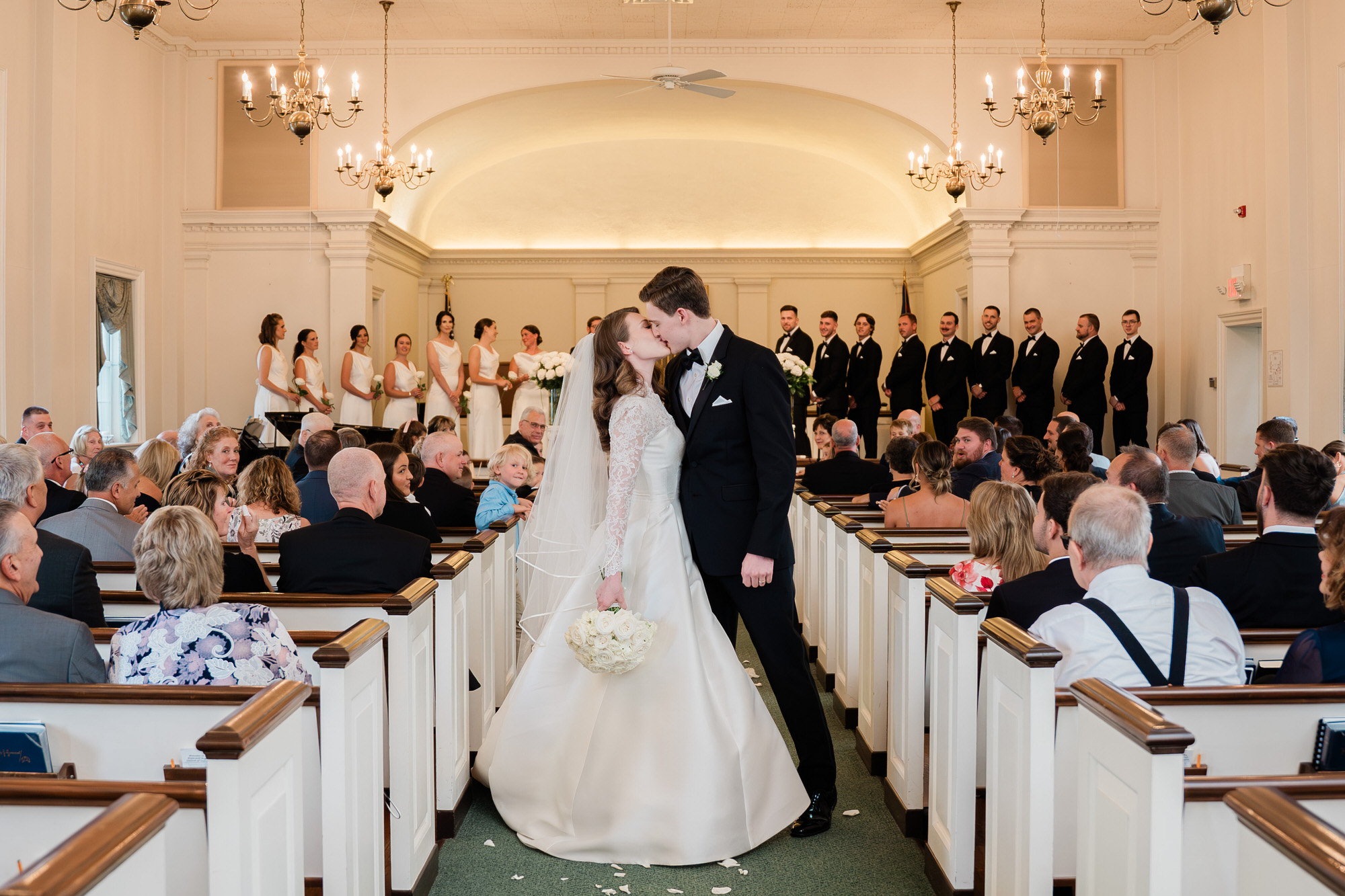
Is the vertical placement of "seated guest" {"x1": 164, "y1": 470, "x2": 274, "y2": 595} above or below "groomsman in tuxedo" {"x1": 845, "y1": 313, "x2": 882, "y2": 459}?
below

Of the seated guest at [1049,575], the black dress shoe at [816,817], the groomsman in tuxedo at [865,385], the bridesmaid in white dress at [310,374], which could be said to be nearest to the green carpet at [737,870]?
the black dress shoe at [816,817]

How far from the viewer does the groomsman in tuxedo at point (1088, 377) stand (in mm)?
11000

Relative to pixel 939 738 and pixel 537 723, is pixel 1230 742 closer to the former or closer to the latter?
pixel 939 738

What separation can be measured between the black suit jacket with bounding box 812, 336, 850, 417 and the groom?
8.53 m

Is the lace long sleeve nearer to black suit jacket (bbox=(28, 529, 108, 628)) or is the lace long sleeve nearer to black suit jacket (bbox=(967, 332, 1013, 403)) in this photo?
black suit jacket (bbox=(28, 529, 108, 628))

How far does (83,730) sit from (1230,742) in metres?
2.50

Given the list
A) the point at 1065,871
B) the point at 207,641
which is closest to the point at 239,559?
the point at 207,641

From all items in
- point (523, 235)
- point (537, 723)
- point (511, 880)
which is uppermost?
point (523, 235)

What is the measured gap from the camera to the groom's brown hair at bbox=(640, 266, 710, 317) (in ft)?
11.4

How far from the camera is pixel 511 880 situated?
321cm

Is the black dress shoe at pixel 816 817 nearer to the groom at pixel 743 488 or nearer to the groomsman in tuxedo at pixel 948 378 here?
the groom at pixel 743 488

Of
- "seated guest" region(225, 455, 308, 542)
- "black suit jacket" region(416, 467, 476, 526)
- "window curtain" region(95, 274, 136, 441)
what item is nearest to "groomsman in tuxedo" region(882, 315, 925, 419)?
"black suit jacket" region(416, 467, 476, 526)

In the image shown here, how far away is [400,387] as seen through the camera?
450 inches

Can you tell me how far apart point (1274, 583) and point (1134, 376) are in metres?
8.27
